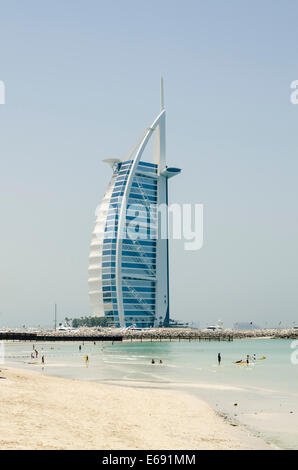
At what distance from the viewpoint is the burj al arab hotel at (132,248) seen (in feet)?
607

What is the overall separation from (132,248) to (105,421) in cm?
16395

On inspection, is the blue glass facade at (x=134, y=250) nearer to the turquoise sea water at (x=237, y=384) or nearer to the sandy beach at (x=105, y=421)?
the turquoise sea water at (x=237, y=384)

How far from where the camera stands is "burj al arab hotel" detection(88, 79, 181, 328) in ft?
607

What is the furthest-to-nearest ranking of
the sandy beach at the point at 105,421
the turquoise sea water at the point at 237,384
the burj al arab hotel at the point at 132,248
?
the burj al arab hotel at the point at 132,248 → the turquoise sea water at the point at 237,384 → the sandy beach at the point at 105,421

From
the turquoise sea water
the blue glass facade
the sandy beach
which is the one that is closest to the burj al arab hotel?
the blue glass facade

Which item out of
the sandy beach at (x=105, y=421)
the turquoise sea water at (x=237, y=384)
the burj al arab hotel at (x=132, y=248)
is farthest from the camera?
the burj al arab hotel at (x=132, y=248)

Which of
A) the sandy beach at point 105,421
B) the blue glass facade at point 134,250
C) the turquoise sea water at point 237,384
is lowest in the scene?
the turquoise sea water at point 237,384

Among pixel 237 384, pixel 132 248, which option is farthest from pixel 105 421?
pixel 132 248

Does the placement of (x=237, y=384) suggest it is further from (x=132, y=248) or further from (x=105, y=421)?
(x=132, y=248)

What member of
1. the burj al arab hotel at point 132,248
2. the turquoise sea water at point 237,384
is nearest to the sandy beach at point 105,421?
the turquoise sea water at point 237,384

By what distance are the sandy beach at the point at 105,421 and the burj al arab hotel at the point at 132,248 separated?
492ft

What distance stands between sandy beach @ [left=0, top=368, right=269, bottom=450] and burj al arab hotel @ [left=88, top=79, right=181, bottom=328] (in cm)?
15010

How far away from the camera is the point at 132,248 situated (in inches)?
7392

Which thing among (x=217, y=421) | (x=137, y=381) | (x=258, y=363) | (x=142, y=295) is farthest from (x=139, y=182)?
(x=217, y=421)
